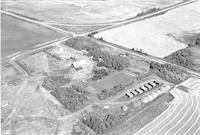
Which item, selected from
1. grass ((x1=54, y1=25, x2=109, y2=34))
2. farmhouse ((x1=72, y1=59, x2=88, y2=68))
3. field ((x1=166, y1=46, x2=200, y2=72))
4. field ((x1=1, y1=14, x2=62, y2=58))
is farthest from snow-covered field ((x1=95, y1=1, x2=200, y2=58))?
field ((x1=1, y1=14, x2=62, y2=58))

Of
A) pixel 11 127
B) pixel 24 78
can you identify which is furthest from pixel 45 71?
pixel 11 127

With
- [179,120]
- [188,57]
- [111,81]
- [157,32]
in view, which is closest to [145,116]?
[179,120]

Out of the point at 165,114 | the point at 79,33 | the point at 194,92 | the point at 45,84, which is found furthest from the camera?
the point at 79,33

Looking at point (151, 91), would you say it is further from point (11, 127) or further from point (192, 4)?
point (192, 4)

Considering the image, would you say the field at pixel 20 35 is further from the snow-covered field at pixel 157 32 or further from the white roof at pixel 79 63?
the white roof at pixel 79 63

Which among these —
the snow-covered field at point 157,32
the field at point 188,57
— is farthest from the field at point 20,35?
the field at point 188,57

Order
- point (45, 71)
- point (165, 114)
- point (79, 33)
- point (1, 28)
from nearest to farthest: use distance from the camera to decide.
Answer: point (165, 114)
point (45, 71)
point (79, 33)
point (1, 28)
